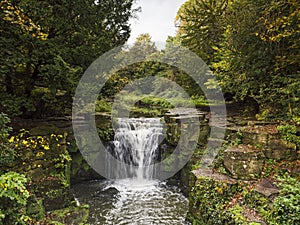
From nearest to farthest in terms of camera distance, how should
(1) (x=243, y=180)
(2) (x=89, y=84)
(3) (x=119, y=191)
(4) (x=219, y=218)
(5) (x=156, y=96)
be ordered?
1. (4) (x=219, y=218)
2. (1) (x=243, y=180)
3. (2) (x=89, y=84)
4. (3) (x=119, y=191)
5. (5) (x=156, y=96)

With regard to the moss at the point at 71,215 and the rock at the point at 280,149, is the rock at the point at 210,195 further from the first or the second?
the moss at the point at 71,215

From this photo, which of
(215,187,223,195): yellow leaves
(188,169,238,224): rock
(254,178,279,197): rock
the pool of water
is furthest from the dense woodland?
the pool of water

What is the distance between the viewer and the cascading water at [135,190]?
5930 mm

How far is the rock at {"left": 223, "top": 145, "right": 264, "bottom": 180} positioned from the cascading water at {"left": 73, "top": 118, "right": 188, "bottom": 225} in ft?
6.31

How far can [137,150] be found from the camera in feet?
30.3

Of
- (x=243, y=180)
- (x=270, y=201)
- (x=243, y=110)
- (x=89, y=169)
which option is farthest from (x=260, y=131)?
(x=89, y=169)

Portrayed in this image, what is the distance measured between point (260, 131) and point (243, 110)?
10.5 ft

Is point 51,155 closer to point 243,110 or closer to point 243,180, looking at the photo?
point 243,180

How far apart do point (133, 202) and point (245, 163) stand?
3.54 meters

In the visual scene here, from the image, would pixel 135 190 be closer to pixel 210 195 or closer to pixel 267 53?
pixel 210 195

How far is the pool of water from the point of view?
5.80 m

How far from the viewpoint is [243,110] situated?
8.38 metres

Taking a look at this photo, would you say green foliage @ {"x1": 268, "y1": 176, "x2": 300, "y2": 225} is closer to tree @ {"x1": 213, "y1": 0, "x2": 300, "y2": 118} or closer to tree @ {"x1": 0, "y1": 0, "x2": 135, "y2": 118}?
tree @ {"x1": 213, "y1": 0, "x2": 300, "y2": 118}

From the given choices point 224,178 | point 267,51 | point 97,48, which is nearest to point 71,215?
point 224,178
